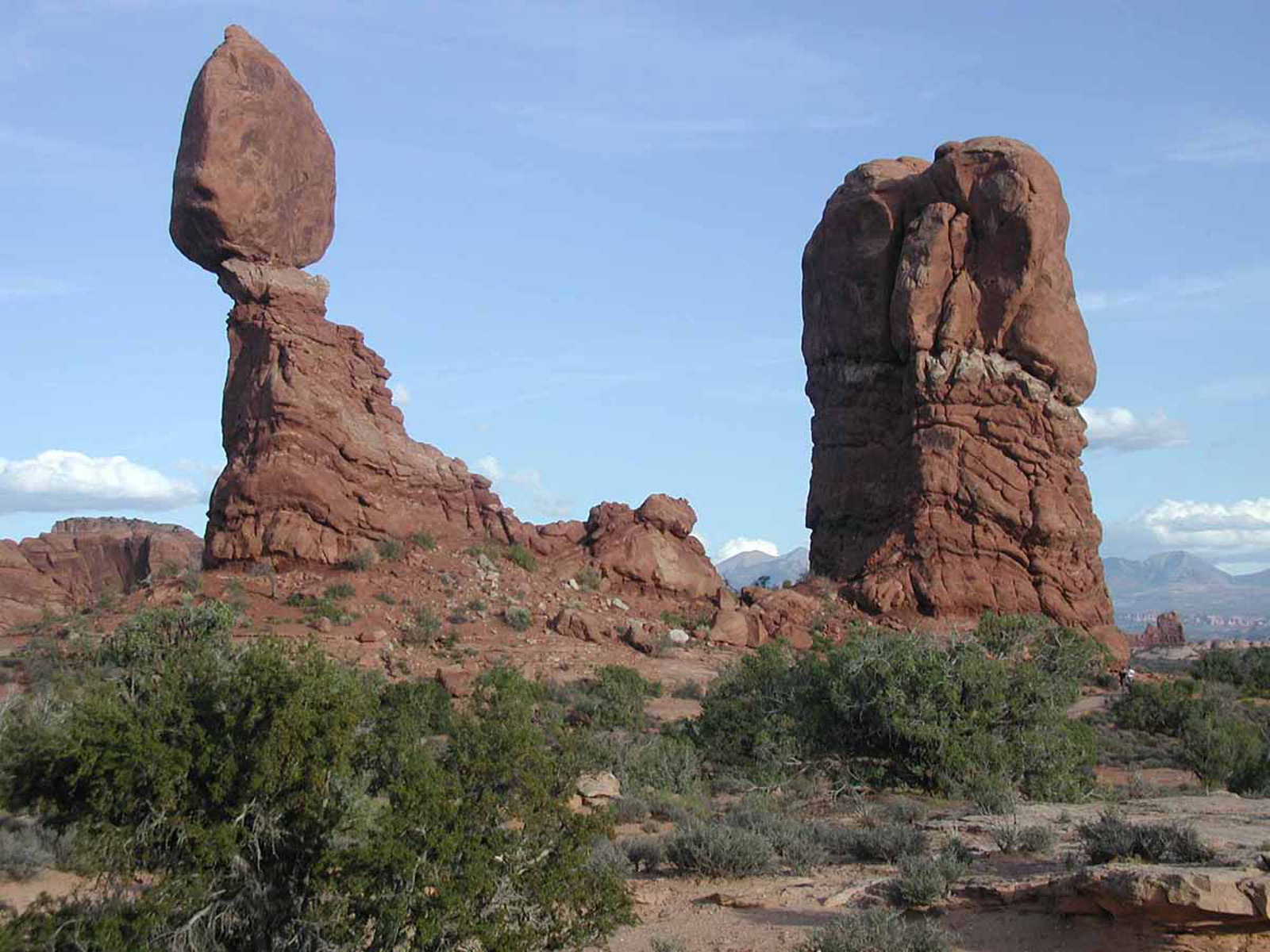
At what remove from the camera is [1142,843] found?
8.97m

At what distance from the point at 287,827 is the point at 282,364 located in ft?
67.4

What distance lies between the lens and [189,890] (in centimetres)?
686

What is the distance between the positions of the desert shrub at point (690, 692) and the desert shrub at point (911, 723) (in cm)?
557

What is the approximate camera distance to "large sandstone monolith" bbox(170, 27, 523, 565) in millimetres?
26359

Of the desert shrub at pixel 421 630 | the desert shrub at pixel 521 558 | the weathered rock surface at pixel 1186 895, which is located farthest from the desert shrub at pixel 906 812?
the desert shrub at pixel 521 558

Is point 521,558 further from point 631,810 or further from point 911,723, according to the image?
point 631,810

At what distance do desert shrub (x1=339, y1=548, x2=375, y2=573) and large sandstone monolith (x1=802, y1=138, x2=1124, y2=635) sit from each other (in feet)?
34.7

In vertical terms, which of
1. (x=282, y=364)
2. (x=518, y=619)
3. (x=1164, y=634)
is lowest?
(x=1164, y=634)

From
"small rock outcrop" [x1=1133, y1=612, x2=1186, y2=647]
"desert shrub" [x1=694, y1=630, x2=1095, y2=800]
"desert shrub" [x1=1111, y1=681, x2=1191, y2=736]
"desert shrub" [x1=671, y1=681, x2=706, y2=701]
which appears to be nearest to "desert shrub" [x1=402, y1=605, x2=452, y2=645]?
"desert shrub" [x1=671, y1=681, x2=706, y2=701]

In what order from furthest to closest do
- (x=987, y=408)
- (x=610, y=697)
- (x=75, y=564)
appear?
(x=75, y=564) < (x=987, y=408) < (x=610, y=697)

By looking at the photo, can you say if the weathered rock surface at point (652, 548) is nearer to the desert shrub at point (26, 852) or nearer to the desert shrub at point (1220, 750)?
the desert shrub at point (1220, 750)

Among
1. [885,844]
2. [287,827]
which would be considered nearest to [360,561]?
[885,844]

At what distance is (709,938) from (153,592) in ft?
63.8

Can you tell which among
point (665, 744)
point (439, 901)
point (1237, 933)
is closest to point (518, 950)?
point (439, 901)
